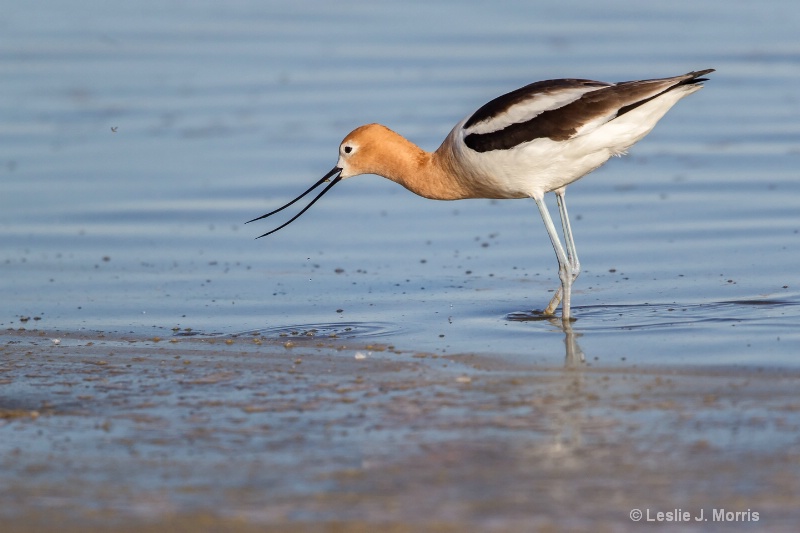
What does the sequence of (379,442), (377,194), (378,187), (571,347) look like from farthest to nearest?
1. (378,187)
2. (377,194)
3. (571,347)
4. (379,442)

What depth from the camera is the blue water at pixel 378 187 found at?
24.5ft

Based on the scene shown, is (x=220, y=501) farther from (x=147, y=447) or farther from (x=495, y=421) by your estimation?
(x=495, y=421)

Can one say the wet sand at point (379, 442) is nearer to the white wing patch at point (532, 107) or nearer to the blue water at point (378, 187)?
the blue water at point (378, 187)

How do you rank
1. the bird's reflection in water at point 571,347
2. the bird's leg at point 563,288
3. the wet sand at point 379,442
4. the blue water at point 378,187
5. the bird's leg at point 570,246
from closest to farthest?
the wet sand at point 379,442
the bird's reflection in water at point 571,347
the bird's leg at point 563,288
the blue water at point 378,187
the bird's leg at point 570,246

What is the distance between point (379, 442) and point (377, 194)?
18.9 ft

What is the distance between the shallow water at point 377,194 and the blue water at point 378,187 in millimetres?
29

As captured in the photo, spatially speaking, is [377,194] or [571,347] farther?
[377,194]

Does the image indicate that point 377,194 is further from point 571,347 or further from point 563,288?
point 571,347

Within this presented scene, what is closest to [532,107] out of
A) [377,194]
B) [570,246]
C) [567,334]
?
[570,246]

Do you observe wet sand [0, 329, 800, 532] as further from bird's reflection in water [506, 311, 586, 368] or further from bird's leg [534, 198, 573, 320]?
bird's leg [534, 198, 573, 320]

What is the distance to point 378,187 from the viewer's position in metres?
11.0

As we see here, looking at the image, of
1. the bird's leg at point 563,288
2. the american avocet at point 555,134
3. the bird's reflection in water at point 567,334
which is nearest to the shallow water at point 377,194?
the bird's reflection in water at point 567,334

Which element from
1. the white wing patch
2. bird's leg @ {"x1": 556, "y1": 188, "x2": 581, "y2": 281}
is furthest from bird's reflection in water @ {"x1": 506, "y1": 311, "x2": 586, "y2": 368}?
the white wing patch

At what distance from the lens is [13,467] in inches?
193
